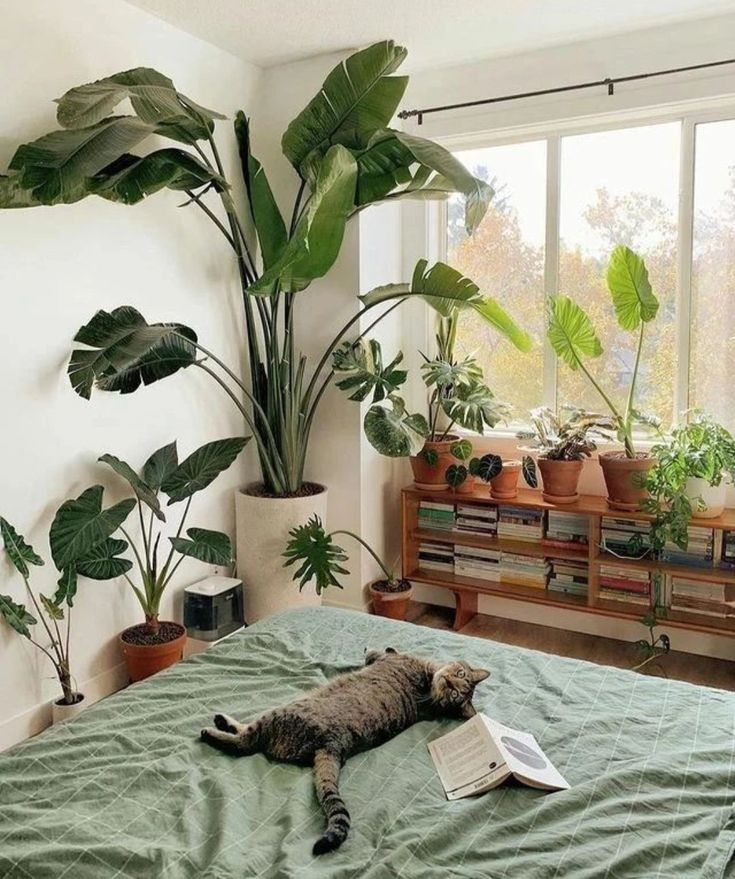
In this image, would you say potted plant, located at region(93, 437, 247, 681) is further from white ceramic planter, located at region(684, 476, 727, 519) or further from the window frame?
white ceramic planter, located at region(684, 476, 727, 519)

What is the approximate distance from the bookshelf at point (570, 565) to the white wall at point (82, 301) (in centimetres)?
104

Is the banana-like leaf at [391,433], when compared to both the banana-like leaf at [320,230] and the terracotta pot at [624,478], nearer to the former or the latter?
the banana-like leaf at [320,230]

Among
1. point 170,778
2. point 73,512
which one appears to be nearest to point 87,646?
point 73,512

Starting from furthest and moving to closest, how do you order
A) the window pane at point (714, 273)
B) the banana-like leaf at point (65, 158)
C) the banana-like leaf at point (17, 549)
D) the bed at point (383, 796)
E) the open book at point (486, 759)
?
the window pane at point (714, 273) → the banana-like leaf at point (17, 549) → the banana-like leaf at point (65, 158) → the open book at point (486, 759) → the bed at point (383, 796)

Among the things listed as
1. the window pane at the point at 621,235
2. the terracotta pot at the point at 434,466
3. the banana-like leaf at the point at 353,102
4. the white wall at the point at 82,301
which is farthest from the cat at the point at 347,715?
the banana-like leaf at the point at 353,102

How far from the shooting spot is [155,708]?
71.8 inches

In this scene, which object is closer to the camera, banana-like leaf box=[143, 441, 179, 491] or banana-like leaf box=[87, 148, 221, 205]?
banana-like leaf box=[87, 148, 221, 205]

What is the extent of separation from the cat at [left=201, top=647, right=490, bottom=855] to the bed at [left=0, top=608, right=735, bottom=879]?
0.03 metres

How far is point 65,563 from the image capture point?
254 centimetres

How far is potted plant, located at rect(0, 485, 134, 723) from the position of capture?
249cm

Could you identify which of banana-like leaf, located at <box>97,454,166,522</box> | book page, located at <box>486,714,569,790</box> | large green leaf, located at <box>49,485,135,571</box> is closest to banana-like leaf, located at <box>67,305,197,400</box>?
banana-like leaf, located at <box>97,454,166,522</box>

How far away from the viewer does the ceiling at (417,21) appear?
2926mm

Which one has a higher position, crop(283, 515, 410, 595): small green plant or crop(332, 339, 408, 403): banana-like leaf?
crop(332, 339, 408, 403): banana-like leaf

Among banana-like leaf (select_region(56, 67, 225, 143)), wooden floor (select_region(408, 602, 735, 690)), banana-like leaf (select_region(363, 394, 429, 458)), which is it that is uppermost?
banana-like leaf (select_region(56, 67, 225, 143))
